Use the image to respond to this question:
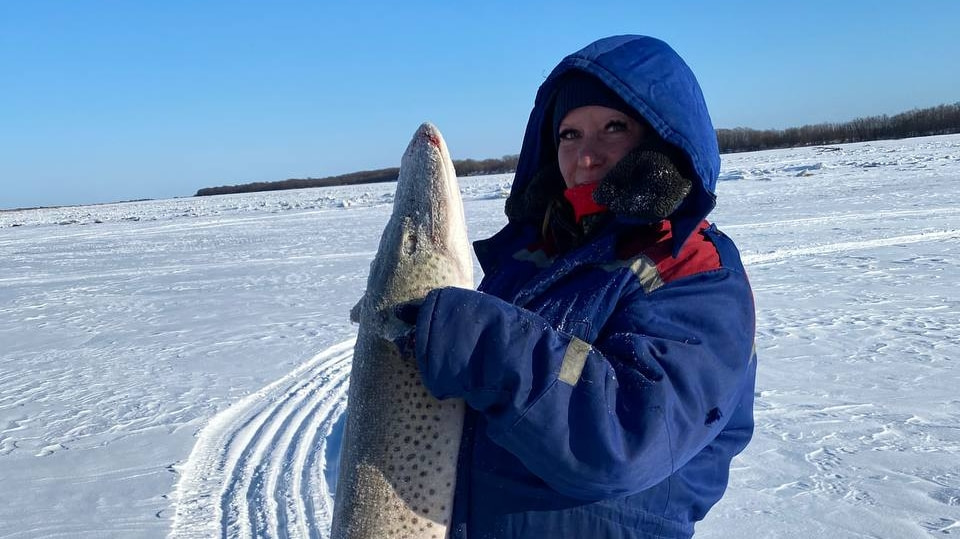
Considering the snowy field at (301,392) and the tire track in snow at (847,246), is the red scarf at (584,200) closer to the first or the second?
the snowy field at (301,392)

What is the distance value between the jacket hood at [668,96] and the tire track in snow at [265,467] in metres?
2.47

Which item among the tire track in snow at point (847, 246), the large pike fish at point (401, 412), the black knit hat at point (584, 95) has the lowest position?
the tire track in snow at point (847, 246)

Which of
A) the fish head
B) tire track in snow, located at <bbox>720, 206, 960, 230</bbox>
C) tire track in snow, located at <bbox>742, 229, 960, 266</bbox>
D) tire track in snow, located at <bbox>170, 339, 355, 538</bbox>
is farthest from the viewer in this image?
tire track in snow, located at <bbox>720, 206, 960, 230</bbox>

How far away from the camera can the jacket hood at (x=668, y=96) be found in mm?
1341

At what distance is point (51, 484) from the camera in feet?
12.5

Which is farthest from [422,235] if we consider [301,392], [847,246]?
[847,246]

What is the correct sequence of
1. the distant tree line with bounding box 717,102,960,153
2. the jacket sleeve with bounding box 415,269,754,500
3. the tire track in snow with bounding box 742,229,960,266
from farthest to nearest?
the distant tree line with bounding box 717,102,960,153 < the tire track in snow with bounding box 742,229,960,266 < the jacket sleeve with bounding box 415,269,754,500

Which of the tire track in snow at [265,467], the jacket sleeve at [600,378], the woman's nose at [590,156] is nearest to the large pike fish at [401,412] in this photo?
the jacket sleeve at [600,378]

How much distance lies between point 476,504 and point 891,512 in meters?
2.39

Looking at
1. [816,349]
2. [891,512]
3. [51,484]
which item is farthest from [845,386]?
[51,484]

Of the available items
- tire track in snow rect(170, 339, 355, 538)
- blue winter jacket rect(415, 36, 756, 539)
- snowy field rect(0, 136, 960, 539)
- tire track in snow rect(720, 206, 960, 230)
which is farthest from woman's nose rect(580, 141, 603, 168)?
A: tire track in snow rect(720, 206, 960, 230)

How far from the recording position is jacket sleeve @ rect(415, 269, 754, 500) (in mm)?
1137

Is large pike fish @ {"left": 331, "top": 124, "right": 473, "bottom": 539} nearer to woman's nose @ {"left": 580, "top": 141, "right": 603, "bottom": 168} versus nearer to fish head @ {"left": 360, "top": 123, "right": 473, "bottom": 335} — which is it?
fish head @ {"left": 360, "top": 123, "right": 473, "bottom": 335}

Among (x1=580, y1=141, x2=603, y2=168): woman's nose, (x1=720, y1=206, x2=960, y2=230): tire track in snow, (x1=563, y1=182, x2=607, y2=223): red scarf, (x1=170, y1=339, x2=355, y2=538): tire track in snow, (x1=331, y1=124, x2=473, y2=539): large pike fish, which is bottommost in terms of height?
(x1=170, y1=339, x2=355, y2=538): tire track in snow
